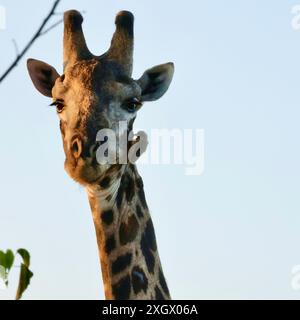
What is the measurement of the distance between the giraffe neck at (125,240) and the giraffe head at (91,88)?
51 cm

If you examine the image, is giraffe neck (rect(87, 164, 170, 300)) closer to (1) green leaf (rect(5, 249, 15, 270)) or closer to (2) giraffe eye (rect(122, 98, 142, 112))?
(2) giraffe eye (rect(122, 98, 142, 112))

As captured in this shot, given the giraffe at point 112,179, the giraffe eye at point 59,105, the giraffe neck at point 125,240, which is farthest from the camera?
the giraffe eye at point 59,105

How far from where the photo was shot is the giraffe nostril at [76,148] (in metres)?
7.37

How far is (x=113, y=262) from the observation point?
8.15m

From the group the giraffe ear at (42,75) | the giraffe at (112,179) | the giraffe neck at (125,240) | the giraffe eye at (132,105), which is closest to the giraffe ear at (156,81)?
the giraffe at (112,179)

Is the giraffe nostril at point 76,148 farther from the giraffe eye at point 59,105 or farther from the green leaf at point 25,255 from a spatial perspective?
the green leaf at point 25,255

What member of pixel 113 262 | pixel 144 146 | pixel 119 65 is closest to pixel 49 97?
pixel 119 65

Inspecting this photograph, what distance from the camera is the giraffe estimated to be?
776 centimetres

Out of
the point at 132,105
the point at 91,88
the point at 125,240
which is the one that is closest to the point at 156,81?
the point at 132,105

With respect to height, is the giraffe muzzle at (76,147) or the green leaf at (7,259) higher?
the giraffe muzzle at (76,147)

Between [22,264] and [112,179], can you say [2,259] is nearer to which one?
[22,264]

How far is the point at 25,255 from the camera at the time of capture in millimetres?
2299
